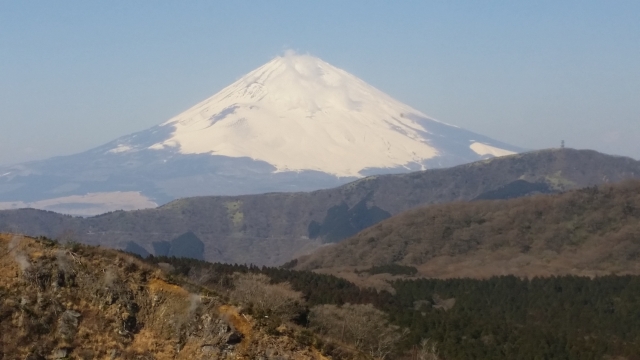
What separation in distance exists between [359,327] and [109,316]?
A: 34.8 ft

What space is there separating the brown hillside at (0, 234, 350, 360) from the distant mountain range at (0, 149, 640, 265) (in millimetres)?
101000

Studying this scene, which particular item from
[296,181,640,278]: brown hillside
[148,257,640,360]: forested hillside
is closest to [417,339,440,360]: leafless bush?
[148,257,640,360]: forested hillside

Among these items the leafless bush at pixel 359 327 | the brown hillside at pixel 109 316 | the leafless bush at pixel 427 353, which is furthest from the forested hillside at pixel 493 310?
the brown hillside at pixel 109 316

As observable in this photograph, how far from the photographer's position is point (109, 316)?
12336 mm

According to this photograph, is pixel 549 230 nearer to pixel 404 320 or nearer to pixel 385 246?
pixel 385 246

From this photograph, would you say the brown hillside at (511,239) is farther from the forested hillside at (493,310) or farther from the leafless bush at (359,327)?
the leafless bush at (359,327)

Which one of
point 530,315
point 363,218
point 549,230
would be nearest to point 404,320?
point 530,315

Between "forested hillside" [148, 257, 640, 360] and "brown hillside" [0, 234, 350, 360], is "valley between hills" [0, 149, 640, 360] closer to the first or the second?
"brown hillside" [0, 234, 350, 360]

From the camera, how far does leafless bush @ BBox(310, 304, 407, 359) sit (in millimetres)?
19875

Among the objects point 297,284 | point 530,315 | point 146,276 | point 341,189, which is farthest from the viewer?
point 341,189

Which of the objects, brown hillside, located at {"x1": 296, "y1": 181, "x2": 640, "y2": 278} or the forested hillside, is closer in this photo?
the forested hillside

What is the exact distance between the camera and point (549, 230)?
71000mm

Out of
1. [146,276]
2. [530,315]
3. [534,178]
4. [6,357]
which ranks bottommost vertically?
[530,315]

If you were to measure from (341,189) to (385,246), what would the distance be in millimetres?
75306
